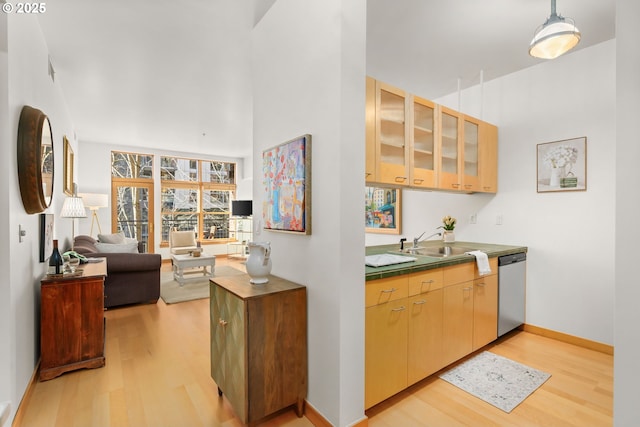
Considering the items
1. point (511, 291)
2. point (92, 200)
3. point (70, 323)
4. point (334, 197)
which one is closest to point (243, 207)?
point (92, 200)

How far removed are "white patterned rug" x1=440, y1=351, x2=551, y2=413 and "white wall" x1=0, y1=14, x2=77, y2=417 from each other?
9.28 feet

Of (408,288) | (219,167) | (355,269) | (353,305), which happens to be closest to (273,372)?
(353,305)

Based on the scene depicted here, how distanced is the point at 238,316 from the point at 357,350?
2.28 ft

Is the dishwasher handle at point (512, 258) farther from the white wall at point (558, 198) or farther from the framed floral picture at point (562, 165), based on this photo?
the framed floral picture at point (562, 165)

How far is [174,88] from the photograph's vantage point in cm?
395

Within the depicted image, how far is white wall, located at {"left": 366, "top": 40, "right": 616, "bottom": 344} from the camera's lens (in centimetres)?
279

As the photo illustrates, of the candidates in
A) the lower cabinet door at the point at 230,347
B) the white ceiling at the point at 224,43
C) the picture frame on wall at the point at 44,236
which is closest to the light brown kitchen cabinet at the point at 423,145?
the white ceiling at the point at 224,43

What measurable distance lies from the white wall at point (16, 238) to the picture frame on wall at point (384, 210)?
3.34 metres

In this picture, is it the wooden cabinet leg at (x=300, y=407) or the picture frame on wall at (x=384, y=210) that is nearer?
the wooden cabinet leg at (x=300, y=407)

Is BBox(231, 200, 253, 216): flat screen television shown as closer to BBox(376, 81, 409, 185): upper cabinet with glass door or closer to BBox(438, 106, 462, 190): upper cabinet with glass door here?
BBox(438, 106, 462, 190): upper cabinet with glass door

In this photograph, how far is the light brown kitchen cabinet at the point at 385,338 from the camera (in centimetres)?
188

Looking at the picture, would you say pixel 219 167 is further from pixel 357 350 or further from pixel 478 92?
pixel 357 350

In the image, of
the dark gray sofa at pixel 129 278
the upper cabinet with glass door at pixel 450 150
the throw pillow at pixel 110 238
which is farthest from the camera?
the throw pillow at pixel 110 238

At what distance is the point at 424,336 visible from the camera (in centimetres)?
219
